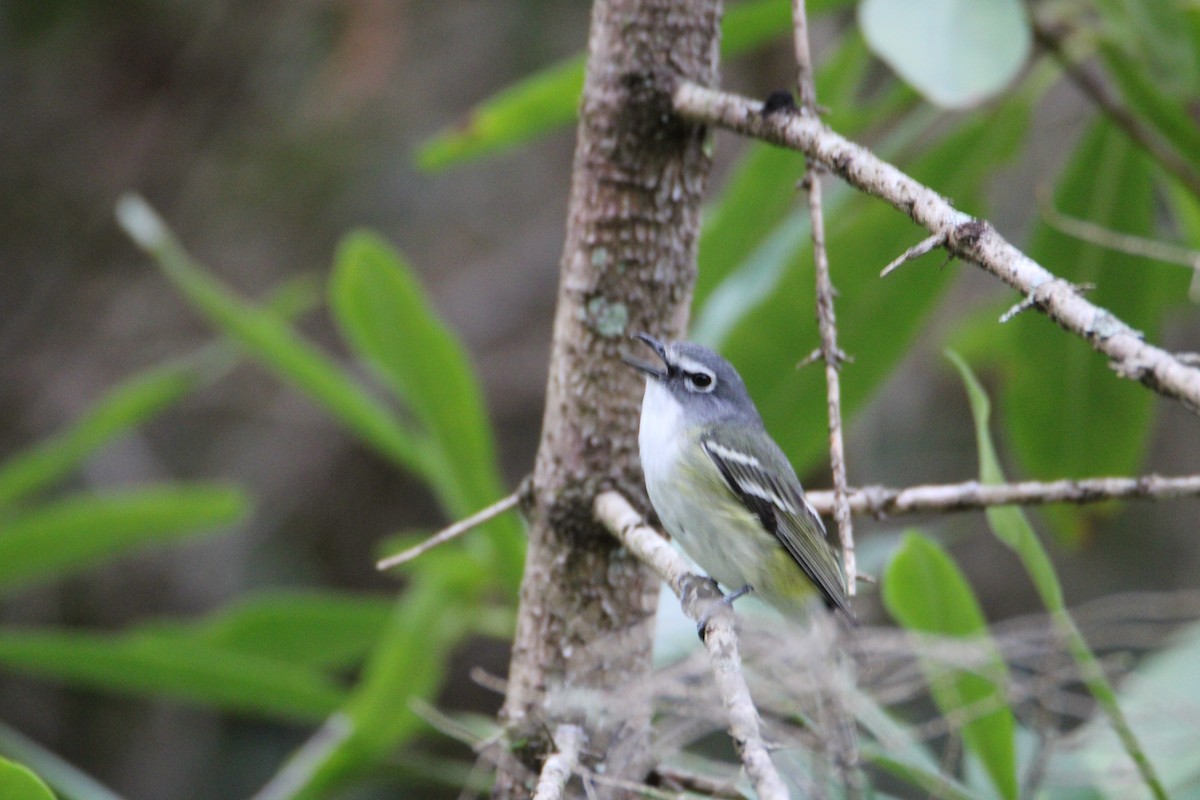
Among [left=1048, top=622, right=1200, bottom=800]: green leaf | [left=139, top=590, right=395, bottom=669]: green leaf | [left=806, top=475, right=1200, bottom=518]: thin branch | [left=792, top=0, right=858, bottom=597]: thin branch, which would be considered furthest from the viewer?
[left=139, top=590, right=395, bottom=669]: green leaf

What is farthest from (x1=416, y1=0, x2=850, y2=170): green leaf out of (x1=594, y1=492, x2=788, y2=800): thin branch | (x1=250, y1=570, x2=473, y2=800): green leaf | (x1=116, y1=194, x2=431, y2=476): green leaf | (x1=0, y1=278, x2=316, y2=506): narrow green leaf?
(x1=594, y1=492, x2=788, y2=800): thin branch

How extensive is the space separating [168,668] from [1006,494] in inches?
77.8

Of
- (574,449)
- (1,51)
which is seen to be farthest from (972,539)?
(1,51)

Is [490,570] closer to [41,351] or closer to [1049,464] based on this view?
[1049,464]

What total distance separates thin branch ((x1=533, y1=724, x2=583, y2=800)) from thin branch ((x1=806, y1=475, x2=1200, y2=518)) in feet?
1.54

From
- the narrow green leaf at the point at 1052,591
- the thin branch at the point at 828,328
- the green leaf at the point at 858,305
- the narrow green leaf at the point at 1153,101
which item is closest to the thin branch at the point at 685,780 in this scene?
the thin branch at the point at 828,328

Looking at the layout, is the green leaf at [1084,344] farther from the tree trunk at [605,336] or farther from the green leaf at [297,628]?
the green leaf at [297,628]

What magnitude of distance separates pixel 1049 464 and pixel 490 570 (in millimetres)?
1357

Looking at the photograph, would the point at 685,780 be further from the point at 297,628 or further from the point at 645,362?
the point at 297,628

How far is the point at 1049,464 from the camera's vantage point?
2758mm

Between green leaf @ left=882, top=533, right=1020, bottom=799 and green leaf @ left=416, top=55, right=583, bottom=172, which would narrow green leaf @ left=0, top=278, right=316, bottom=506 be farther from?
green leaf @ left=882, top=533, right=1020, bottom=799

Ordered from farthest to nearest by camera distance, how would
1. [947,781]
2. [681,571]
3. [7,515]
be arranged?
[7,515]
[947,781]
[681,571]

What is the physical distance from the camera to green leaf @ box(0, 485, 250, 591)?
2.76m

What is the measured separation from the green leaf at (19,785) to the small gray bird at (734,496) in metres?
1.05
